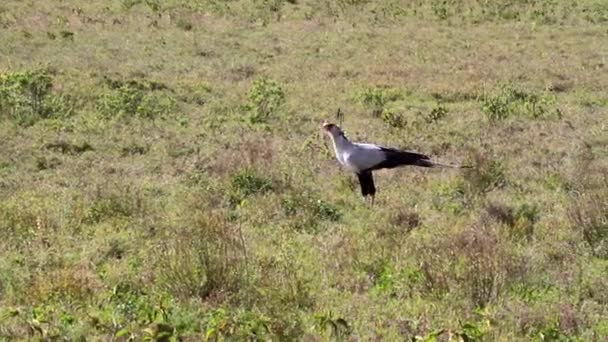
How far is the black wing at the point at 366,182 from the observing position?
7.66 meters

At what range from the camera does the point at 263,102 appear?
13.3 m

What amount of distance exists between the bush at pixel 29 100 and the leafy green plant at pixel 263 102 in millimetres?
2768

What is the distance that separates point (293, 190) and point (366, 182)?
117 cm

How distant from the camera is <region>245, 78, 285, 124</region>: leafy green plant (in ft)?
42.4

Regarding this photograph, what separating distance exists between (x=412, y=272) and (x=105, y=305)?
221 centimetres

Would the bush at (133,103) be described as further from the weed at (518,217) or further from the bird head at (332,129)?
the weed at (518,217)

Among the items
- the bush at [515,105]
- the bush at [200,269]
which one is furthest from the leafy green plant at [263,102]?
the bush at [200,269]

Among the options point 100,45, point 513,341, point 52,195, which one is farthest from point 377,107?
point 513,341

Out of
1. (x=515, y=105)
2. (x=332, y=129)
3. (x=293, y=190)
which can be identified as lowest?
(x=515, y=105)

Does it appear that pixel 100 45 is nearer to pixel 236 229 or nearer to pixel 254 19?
pixel 254 19

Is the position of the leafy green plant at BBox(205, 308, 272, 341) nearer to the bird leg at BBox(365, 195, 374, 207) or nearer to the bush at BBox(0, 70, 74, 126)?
the bird leg at BBox(365, 195, 374, 207)

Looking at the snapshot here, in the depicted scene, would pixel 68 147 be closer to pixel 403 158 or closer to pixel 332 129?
pixel 332 129

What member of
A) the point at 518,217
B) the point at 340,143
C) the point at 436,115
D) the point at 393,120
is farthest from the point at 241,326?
the point at 436,115

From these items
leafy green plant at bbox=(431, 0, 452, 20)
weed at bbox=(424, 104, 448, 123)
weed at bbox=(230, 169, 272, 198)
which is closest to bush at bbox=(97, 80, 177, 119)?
weed at bbox=(230, 169, 272, 198)
